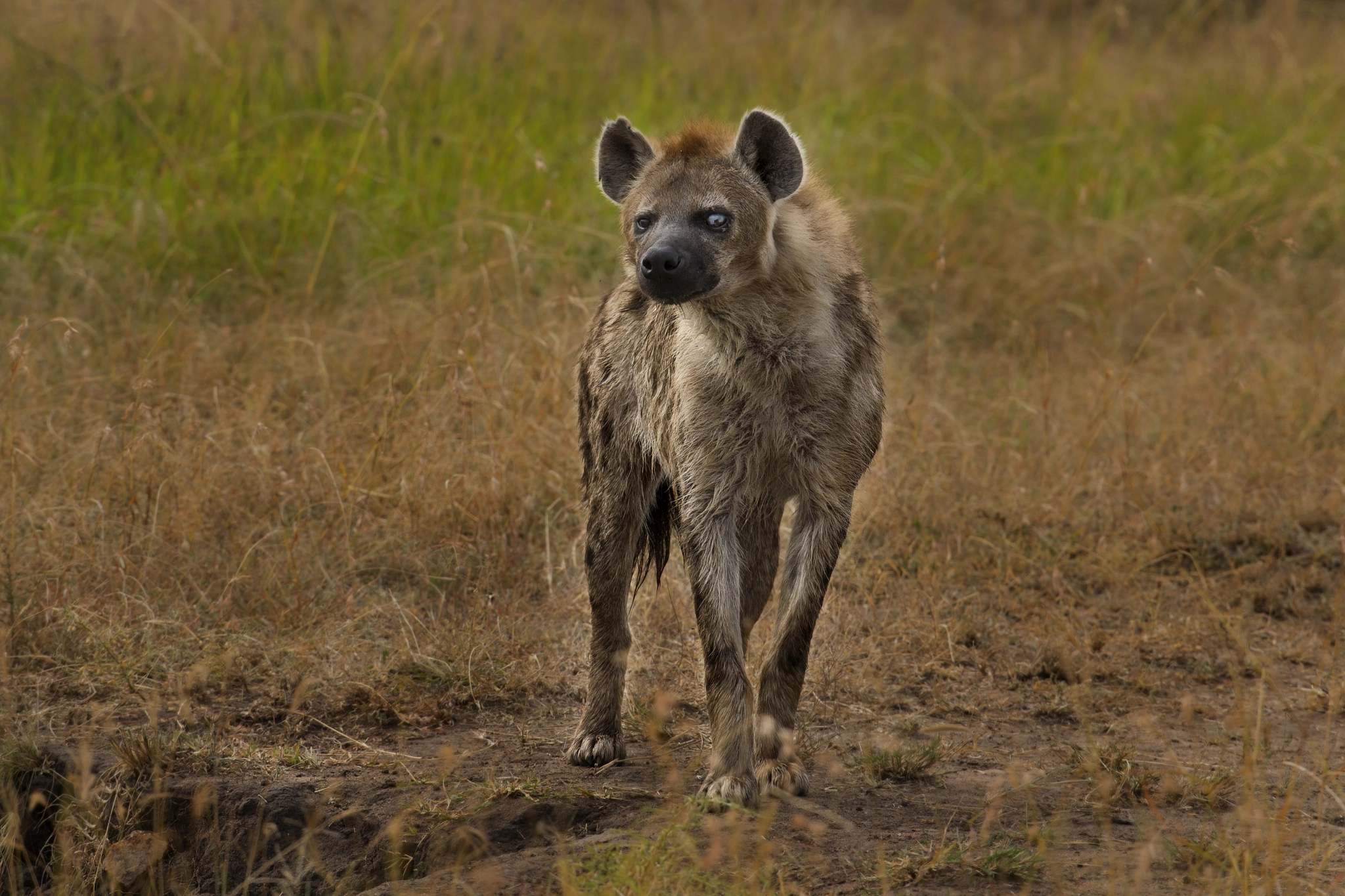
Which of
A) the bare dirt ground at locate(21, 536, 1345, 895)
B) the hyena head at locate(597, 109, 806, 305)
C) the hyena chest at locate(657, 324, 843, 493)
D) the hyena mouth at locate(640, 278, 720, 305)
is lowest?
the bare dirt ground at locate(21, 536, 1345, 895)

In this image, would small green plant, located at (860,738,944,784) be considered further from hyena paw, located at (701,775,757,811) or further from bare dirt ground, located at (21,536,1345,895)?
hyena paw, located at (701,775,757,811)

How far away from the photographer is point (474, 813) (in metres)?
2.91

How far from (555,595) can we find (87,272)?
2280mm

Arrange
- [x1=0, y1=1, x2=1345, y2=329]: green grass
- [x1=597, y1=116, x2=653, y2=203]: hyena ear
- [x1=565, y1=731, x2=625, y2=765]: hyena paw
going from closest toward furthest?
[x1=565, y1=731, x2=625, y2=765]: hyena paw, [x1=597, y1=116, x2=653, y2=203]: hyena ear, [x1=0, y1=1, x2=1345, y2=329]: green grass

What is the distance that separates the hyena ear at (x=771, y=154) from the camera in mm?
3158

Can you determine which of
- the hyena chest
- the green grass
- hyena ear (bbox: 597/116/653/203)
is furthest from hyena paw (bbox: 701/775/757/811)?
the green grass

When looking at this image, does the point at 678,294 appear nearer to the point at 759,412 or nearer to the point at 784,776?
the point at 759,412

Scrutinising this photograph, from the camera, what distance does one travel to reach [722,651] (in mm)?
2984

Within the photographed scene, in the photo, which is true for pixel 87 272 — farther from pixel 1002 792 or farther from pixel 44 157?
pixel 1002 792

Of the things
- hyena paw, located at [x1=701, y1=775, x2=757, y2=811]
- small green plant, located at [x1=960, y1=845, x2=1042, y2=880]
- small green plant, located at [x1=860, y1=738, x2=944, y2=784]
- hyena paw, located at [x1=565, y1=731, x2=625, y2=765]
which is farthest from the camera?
hyena paw, located at [x1=565, y1=731, x2=625, y2=765]

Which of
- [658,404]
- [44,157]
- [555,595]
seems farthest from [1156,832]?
[44,157]

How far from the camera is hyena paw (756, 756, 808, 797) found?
9.71ft

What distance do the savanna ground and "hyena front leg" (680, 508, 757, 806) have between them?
0.16 metres

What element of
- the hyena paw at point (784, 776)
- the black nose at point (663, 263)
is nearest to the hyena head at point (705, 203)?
the black nose at point (663, 263)
